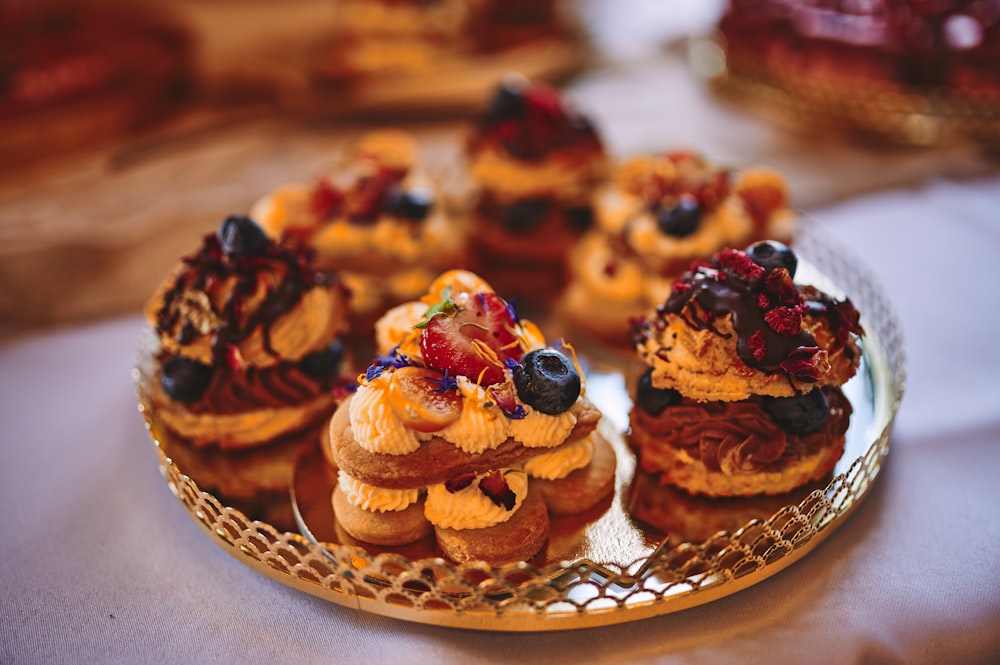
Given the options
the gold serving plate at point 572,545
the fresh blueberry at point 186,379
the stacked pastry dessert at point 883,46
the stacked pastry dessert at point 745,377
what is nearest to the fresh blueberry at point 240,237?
the fresh blueberry at point 186,379

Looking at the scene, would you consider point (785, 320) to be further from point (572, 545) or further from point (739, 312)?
point (572, 545)

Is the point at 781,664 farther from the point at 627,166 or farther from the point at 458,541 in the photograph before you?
the point at 627,166

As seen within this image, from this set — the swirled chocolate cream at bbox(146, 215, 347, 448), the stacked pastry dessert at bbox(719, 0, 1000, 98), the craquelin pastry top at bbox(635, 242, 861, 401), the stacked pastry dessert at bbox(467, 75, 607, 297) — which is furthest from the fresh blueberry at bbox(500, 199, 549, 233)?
the stacked pastry dessert at bbox(719, 0, 1000, 98)

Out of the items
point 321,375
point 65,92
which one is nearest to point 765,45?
point 321,375

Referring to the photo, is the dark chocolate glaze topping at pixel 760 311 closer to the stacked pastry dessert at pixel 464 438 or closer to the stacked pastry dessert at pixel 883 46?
the stacked pastry dessert at pixel 464 438

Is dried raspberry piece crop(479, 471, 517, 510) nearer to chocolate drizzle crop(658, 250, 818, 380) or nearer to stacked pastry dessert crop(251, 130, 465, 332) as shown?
chocolate drizzle crop(658, 250, 818, 380)

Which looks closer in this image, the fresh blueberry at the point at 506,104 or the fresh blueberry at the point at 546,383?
the fresh blueberry at the point at 546,383

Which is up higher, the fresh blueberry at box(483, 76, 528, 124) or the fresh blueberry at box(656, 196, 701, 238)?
the fresh blueberry at box(483, 76, 528, 124)
